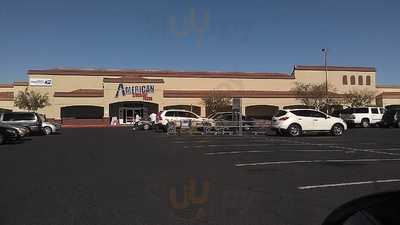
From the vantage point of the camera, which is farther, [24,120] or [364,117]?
[364,117]

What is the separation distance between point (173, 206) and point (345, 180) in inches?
162

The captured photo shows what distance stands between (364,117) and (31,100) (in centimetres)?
3805

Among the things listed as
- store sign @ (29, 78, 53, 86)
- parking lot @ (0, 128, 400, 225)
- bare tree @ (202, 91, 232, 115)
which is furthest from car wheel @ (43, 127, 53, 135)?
store sign @ (29, 78, 53, 86)

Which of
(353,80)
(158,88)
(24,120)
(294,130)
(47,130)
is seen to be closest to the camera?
(294,130)

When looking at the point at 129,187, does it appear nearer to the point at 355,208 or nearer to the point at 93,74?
the point at 355,208

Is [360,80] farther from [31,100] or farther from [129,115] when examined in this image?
[31,100]

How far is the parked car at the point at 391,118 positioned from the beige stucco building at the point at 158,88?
24440mm

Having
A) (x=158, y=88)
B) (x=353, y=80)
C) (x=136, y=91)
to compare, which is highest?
(x=353, y=80)

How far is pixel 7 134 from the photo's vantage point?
2266 centimetres

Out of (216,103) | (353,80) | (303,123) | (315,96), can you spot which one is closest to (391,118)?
(303,123)

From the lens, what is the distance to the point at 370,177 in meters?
10.2

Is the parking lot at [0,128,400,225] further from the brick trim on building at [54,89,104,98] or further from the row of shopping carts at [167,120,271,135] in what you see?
the brick trim on building at [54,89,104,98]

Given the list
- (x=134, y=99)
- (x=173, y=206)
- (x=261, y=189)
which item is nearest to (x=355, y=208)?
(x=173, y=206)

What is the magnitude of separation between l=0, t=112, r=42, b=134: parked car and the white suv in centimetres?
1555
